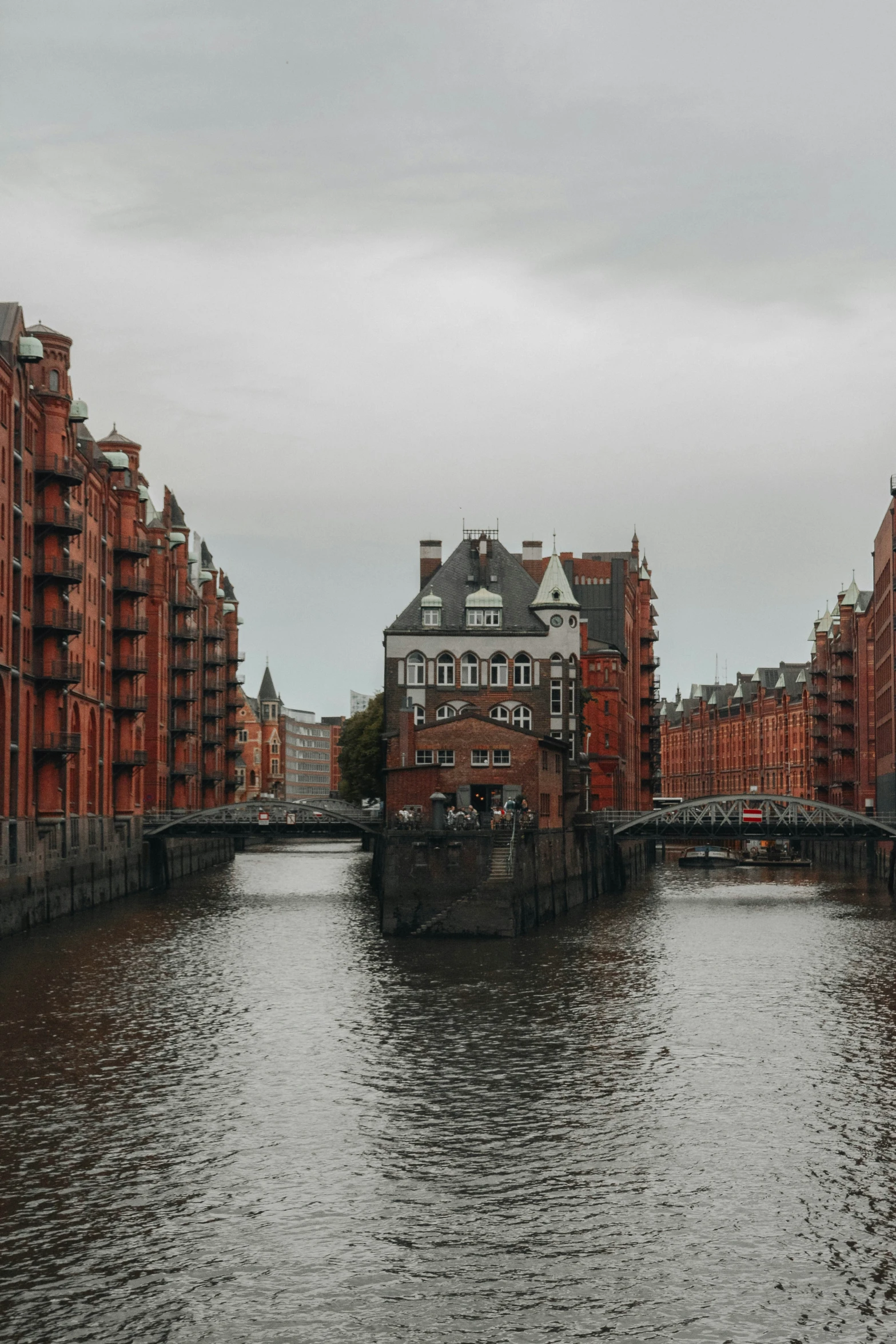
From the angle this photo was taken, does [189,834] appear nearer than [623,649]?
Yes

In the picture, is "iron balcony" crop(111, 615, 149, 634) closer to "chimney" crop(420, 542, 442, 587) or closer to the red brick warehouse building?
the red brick warehouse building

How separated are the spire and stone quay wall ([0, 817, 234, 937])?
28.2 meters

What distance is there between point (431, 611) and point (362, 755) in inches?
1605

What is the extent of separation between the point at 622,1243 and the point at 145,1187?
868cm

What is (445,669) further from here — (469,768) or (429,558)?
(469,768)

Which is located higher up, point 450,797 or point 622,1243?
point 450,797

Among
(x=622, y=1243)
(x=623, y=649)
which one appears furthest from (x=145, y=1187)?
(x=623, y=649)

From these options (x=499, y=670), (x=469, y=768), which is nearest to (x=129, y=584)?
(x=499, y=670)

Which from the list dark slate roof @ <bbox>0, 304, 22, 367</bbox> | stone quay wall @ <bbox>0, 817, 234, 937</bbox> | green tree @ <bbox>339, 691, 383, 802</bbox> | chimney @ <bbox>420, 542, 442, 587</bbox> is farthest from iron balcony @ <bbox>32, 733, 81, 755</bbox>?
green tree @ <bbox>339, 691, 383, 802</bbox>

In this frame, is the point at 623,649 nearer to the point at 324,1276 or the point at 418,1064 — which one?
the point at 418,1064

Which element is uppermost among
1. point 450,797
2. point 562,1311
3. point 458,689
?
point 458,689

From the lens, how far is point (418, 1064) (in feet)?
126

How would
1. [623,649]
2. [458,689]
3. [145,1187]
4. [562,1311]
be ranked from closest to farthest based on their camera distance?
[562,1311] → [145,1187] → [458,689] → [623,649]

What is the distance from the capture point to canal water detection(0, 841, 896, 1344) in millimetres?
22672
